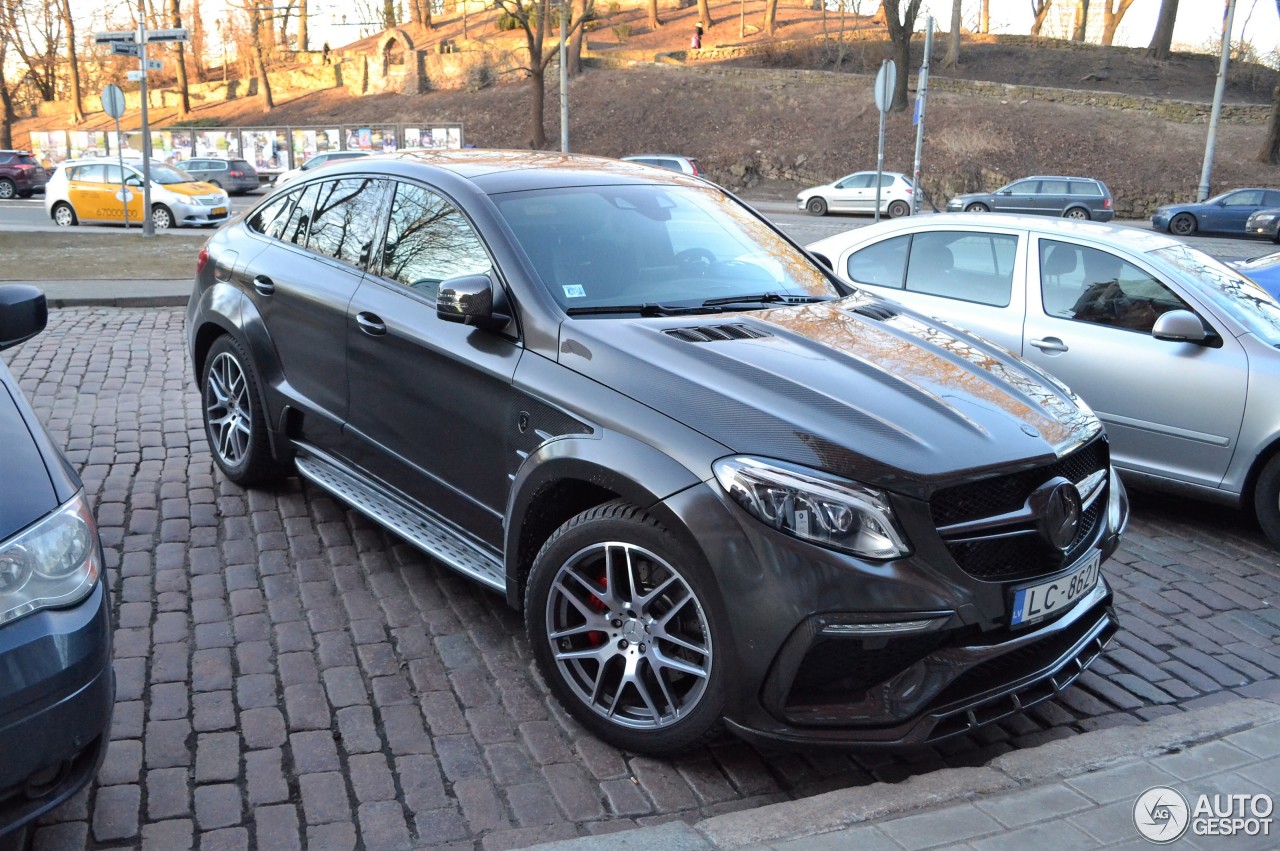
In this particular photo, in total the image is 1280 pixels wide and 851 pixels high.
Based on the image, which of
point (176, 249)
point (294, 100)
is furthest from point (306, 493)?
point (294, 100)

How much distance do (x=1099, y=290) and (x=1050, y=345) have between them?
0.40 metres

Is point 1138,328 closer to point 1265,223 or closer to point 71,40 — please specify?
point 1265,223

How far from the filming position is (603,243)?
13.8 ft

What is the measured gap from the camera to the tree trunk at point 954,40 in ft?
164

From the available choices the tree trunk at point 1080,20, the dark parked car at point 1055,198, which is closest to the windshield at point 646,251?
the dark parked car at point 1055,198

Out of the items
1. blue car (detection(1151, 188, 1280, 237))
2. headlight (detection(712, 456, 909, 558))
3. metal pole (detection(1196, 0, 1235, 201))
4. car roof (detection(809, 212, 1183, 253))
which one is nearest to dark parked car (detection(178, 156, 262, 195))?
blue car (detection(1151, 188, 1280, 237))

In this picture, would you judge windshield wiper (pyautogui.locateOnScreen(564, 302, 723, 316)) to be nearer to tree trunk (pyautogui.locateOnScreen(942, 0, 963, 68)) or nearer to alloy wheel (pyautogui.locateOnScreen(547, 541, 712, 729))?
alloy wheel (pyautogui.locateOnScreen(547, 541, 712, 729))

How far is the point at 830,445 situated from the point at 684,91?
48.1 metres

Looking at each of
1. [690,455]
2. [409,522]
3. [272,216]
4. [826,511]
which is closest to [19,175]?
[272,216]

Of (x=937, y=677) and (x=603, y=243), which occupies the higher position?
(x=603, y=243)

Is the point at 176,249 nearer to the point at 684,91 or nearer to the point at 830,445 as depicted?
the point at 830,445

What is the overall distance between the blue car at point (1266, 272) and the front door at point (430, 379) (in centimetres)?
652

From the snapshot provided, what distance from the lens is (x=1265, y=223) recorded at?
27297 mm

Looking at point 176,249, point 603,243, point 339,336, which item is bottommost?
point 176,249
